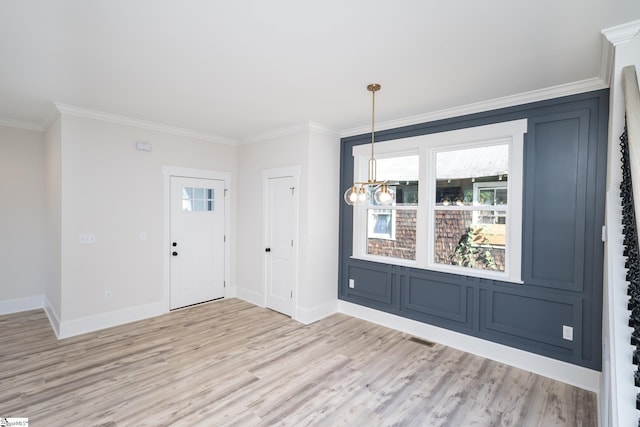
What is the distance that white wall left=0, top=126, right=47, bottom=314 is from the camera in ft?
14.5

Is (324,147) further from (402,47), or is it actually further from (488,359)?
(488,359)

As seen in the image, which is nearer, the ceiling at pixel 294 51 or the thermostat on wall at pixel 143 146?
the ceiling at pixel 294 51

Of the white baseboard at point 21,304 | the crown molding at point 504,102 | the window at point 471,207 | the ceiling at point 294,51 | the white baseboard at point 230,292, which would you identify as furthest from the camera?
the white baseboard at point 230,292

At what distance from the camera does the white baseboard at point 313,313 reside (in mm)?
4426

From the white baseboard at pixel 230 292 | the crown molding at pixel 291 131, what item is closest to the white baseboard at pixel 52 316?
the white baseboard at pixel 230 292

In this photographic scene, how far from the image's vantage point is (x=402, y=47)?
231cm

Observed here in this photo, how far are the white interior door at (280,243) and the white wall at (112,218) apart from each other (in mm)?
1496

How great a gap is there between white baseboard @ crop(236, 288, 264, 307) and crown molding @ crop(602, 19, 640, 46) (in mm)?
4891

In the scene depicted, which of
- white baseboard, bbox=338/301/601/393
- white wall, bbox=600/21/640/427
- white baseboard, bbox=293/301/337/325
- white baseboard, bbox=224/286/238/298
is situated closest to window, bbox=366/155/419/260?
white baseboard, bbox=338/301/601/393

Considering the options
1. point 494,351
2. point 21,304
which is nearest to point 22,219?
point 21,304

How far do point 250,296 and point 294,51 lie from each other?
161 inches

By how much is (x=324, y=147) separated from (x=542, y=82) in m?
2.66

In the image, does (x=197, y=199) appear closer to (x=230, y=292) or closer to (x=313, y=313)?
(x=230, y=292)

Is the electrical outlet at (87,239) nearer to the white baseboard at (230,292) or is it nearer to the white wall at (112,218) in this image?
the white wall at (112,218)
